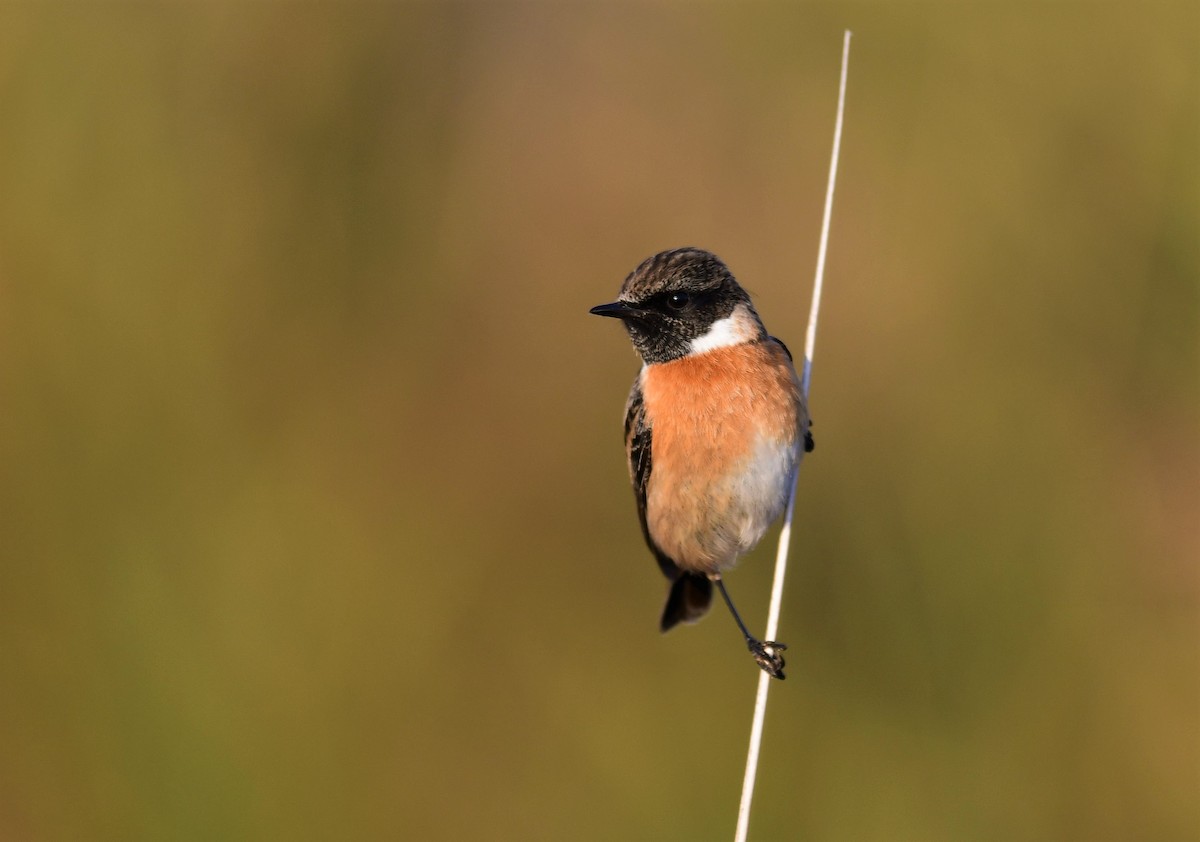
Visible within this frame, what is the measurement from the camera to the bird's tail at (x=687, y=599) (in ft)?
16.2

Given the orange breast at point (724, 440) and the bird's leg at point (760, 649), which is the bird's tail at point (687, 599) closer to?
the bird's leg at point (760, 649)

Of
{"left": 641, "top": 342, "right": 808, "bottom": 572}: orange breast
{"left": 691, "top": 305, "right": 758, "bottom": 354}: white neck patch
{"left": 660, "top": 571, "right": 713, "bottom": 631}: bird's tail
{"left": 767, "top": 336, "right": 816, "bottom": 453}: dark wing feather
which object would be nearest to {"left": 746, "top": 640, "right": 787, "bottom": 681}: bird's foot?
{"left": 660, "top": 571, "right": 713, "bottom": 631}: bird's tail

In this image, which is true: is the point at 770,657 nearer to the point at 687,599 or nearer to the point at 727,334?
the point at 687,599

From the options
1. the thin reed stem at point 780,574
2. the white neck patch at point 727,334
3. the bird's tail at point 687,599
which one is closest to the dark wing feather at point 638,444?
the white neck patch at point 727,334

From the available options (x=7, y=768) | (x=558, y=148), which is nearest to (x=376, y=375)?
(x=558, y=148)

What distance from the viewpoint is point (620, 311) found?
157 inches

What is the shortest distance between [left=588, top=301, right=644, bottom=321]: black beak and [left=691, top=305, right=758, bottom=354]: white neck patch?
272 mm

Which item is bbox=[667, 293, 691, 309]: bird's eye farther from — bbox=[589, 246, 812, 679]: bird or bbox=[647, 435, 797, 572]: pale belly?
bbox=[647, 435, 797, 572]: pale belly

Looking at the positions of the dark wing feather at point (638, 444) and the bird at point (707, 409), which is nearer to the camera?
→ the bird at point (707, 409)

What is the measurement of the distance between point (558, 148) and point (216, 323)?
7.96ft

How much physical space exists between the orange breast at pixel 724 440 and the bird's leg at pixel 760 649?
43 cm

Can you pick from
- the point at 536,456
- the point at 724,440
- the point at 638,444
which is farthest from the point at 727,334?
the point at 536,456

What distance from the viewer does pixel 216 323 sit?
5387 mm

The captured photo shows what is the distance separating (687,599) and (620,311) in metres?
1.58
